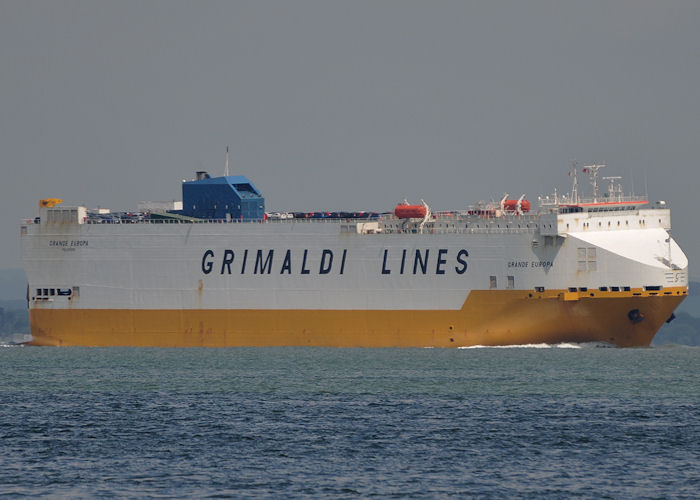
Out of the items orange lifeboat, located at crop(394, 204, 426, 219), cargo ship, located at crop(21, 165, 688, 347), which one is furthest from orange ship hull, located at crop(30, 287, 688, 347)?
orange lifeboat, located at crop(394, 204, 426, 219)

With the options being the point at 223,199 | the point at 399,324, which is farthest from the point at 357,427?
the point at 223,199

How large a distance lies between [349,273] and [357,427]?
24.8 m

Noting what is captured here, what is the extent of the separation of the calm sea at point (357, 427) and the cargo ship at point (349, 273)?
301 centimetres

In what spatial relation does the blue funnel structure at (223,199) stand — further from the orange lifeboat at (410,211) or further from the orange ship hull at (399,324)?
the orange lifeboat at (410,211)

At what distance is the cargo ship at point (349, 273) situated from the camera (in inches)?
2344

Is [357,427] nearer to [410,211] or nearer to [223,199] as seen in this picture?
[410,211]

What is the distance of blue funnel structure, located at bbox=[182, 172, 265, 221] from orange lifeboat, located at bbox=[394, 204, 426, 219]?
8.36 meters

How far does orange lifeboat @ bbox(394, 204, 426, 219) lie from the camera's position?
61.5m

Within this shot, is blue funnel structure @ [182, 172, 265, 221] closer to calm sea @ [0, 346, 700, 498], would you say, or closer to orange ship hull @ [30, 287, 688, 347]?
orange ship hull @ [30, 287, 688, 347]

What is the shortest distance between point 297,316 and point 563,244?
42.4 feet

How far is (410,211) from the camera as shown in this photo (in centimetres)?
6169

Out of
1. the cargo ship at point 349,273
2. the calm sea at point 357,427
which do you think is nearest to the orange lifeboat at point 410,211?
the cargo ship at point 349,273

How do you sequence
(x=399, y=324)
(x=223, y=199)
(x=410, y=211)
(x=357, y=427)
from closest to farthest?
(x=357, y=427) → (x=410, y=211) → (x=399, y=324) → (x=223, y=199)

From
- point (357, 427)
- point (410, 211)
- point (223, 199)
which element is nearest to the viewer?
point (357, 427)
